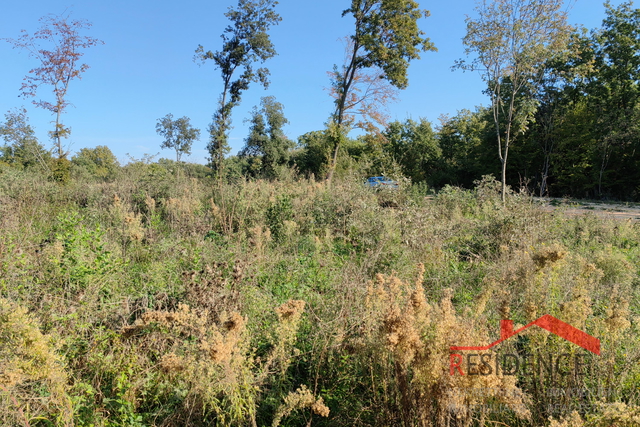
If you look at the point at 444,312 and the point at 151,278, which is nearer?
the point at 444,312

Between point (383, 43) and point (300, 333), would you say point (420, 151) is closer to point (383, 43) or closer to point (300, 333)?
point (383, 43)

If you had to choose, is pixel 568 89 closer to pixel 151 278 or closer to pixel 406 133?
pixel 406 133

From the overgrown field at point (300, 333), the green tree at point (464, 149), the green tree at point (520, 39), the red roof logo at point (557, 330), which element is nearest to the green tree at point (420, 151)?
the green tree at point (464, 149)

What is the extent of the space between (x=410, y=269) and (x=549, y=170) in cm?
2030

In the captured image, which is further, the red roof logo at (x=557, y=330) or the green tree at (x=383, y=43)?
the green tree at (x=383, y=43)

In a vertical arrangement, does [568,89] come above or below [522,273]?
above

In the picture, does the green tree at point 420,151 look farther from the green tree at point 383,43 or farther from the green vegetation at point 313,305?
the green vegetation at point 313,305

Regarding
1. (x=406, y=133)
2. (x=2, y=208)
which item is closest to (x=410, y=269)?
(x=2, y=208)

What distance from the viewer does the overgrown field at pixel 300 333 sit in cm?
179

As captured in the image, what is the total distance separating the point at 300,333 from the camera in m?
2.95

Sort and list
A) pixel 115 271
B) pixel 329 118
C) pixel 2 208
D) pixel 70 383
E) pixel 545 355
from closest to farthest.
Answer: pixel 545 355 < pixel 70 383 < pixel 115 271 < pixel 2 208 < pixel 329 118

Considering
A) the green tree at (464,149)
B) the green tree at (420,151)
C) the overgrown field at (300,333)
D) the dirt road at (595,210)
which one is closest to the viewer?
the overgrown field at (300,333)

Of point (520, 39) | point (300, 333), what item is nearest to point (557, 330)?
point (300, 333)

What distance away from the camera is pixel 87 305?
9.14ft
